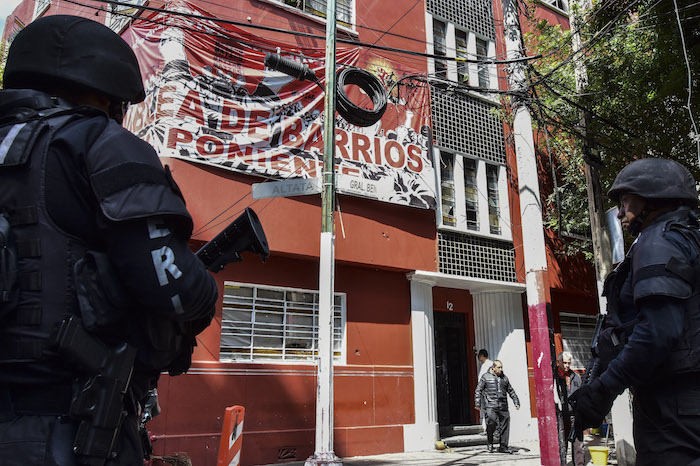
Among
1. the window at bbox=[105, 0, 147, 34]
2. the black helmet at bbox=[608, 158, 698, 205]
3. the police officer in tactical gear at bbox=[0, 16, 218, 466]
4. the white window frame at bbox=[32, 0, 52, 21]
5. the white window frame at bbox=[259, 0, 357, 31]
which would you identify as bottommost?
the police officer in tactical gear at bbox=[0, 16, 218, 466]

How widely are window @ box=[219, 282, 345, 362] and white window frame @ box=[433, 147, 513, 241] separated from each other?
3.60 metres

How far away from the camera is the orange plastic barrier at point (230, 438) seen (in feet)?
19.9

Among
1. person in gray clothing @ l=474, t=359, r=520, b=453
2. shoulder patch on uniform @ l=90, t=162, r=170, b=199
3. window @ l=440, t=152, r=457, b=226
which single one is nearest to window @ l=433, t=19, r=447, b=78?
window @ l=440, t=152, r=457, b=226

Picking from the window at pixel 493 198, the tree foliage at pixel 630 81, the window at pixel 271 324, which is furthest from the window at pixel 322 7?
the window at pixel 271 324

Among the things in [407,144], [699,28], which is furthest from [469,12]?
[699,28]

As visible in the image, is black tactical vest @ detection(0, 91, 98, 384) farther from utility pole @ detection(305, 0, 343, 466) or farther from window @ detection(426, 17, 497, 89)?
window @ detection(426, 17, 497, 89)

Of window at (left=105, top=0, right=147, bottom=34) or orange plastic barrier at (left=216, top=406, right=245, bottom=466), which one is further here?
window at (left=105, top=0, right=147, bottom=34)

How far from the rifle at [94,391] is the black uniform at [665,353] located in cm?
208

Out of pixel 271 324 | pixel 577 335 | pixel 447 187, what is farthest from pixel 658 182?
A: pixel 577 335

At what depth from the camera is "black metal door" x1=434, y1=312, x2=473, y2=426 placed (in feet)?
39.7

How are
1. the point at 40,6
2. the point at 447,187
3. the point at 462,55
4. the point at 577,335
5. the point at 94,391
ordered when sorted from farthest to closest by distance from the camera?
the point at 40,6 → the point at 577,335 → the point at 462,55 → the point at 447,187 → the point at 94,391

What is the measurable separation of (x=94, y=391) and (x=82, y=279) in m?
0.32

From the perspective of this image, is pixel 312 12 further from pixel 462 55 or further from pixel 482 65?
pixel 482 65

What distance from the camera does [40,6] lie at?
14.4 meters
